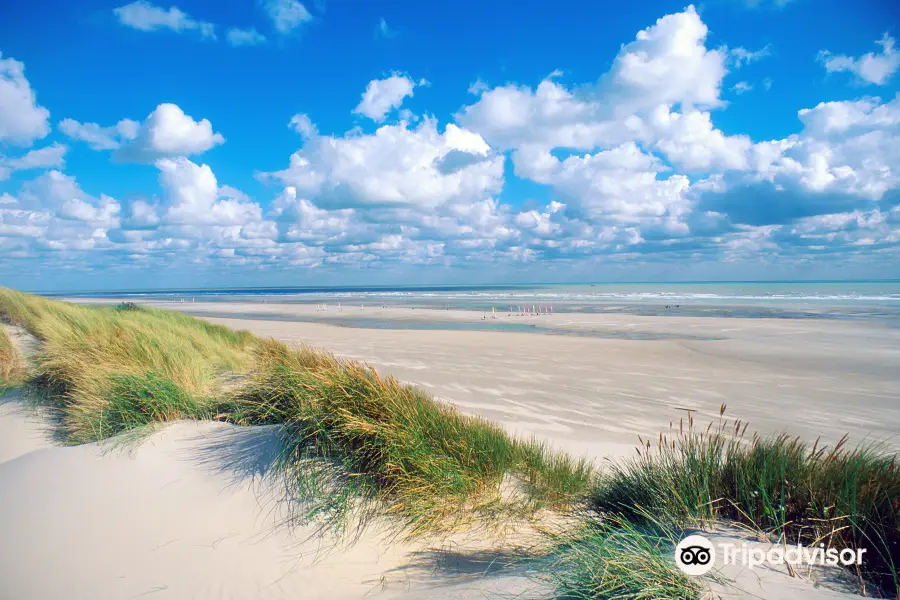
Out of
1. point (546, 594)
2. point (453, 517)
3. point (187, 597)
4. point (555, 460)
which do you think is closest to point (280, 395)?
point (187, 597)

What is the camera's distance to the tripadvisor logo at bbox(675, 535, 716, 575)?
254 centimetres

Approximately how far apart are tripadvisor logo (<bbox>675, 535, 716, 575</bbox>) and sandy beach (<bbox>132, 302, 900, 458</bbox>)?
144 inches

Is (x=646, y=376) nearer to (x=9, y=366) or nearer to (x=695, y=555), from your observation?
(x=695, y=555)

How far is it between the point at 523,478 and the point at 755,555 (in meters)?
2.11

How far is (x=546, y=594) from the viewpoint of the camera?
2.61m

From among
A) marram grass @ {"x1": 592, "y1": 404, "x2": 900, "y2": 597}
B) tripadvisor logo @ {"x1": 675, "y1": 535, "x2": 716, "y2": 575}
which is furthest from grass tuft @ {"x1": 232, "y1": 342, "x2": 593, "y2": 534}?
tripadvisor logo @ {"x1": 675, "y1": 535, "x2": 716, "y2": 575}

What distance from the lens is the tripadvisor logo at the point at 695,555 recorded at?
254 centimetres

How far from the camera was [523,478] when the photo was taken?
177 inches

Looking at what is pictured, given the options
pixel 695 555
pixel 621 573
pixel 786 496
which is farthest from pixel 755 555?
pixel 621 573

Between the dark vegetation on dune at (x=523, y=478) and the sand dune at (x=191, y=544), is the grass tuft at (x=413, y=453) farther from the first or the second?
the sand dune at (x=191, y=544)

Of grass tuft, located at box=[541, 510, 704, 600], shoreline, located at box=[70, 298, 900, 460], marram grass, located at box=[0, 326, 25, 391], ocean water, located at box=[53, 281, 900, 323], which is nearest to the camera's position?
grass tuft, located at box=[541, 510, 704, 600]

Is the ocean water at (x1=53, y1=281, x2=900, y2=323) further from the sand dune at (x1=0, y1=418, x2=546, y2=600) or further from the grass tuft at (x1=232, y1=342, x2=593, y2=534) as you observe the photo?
the sand dune at (x1=0, y1=418, x2=546, y2=600)

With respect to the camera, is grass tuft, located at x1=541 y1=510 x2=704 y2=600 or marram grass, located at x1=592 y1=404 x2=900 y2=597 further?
marram grass, located at x1=592 y1=404 x2=900 y2=597

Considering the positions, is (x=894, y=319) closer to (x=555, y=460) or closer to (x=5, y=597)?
(x=555, y=460)
